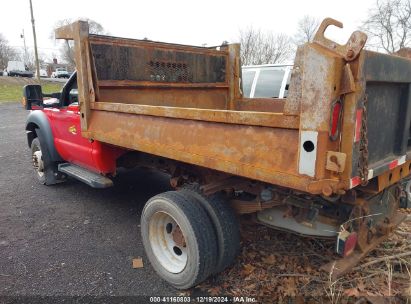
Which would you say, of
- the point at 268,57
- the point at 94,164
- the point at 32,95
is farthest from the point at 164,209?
the point at 268,57

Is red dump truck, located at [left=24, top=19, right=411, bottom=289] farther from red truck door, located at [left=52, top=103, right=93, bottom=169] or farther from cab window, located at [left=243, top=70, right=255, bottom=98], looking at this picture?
cab window, located at [left=243, top=70, right=255, bottom=98]

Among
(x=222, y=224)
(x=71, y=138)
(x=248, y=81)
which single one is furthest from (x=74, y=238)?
(x=248, y=81)

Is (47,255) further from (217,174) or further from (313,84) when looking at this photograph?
(313,84)

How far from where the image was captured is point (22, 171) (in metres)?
6.47

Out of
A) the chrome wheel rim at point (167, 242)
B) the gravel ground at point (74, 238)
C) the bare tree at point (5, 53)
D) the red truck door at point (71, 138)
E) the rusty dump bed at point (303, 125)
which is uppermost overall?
the bare tree at point (5, 53)

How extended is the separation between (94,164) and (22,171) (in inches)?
134

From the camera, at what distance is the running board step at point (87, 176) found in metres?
3.80

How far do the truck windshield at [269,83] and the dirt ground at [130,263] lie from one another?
4.30 metres

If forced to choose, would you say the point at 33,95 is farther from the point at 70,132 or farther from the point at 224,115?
the point at 224,115

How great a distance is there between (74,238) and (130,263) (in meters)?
0.88

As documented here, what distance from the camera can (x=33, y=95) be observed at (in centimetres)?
507

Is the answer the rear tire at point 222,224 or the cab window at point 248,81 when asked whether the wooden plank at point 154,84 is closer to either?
the rear tire at point 222,224

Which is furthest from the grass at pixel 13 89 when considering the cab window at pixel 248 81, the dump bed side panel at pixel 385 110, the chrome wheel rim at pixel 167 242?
the dump bed side panel at pixel 385 110

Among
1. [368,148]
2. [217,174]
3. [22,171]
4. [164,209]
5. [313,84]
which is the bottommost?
[22,171]
